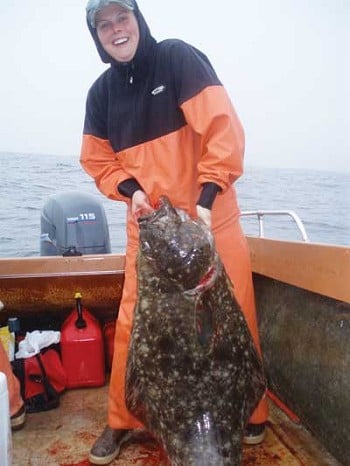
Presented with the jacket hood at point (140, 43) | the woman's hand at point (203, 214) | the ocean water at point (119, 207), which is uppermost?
the jacket hood at point (140, 43)

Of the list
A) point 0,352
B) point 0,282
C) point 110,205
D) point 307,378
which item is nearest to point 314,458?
point 307,378

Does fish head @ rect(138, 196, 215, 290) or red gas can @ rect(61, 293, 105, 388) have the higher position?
fish head @ rect(138, 196, 215, 290)

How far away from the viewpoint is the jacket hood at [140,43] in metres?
2.71

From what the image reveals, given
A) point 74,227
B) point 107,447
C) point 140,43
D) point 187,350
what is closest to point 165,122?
point 140,43

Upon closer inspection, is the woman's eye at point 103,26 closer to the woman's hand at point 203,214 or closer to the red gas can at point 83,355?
the woman's hand at point 203,214

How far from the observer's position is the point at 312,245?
8.47 feet

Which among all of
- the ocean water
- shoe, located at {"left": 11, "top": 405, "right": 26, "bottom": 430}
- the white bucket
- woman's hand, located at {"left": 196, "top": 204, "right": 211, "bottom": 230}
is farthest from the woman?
the ocean water

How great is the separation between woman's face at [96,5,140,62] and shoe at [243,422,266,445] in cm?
234

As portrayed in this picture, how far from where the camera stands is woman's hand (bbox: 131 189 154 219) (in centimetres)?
261

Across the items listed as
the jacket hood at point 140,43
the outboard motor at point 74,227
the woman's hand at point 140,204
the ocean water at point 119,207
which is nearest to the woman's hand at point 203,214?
the woman's hand at point 140,204

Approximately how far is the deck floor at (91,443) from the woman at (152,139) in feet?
0.35

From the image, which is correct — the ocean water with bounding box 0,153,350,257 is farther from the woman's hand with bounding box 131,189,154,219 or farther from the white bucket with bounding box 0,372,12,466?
the white bucket with bounding box 0,372,12,466

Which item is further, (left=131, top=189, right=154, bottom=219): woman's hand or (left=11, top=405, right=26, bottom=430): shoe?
(left=11, top=405, right=26, bottom=430): shoe

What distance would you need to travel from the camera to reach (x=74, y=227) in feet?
16.1
